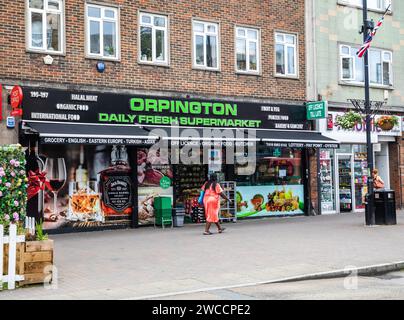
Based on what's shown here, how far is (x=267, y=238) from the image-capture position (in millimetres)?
13820

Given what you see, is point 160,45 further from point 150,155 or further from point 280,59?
point 280,59

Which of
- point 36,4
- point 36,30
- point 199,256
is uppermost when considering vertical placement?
point 36,4

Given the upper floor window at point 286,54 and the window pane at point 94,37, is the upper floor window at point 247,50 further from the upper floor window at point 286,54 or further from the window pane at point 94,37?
the window pane at point 94,37

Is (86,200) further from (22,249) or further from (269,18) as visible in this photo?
(269,18)

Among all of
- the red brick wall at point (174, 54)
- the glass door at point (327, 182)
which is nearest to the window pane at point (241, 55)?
the red brick wall at point (174, 54)

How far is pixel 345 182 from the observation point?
70.7ft

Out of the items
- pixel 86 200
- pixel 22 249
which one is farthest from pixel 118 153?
pixel 22 249

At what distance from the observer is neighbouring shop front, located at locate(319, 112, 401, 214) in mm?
20812

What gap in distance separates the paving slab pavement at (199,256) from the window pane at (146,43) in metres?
5.06

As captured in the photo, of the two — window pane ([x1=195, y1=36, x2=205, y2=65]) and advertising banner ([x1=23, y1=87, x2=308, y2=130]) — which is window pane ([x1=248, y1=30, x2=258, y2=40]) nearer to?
window pane ([x1=195, y1=36, x2=205, y2=65])

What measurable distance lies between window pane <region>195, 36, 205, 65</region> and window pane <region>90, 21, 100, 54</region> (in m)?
3.28

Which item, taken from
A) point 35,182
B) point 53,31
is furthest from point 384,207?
point 53,31

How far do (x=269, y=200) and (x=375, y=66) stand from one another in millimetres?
7270

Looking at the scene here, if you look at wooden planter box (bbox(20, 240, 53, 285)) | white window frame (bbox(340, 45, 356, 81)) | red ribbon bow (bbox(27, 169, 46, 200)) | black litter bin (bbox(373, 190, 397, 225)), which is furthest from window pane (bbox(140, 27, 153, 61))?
wooden planter box (bbox(20, 240, 53, 285))
